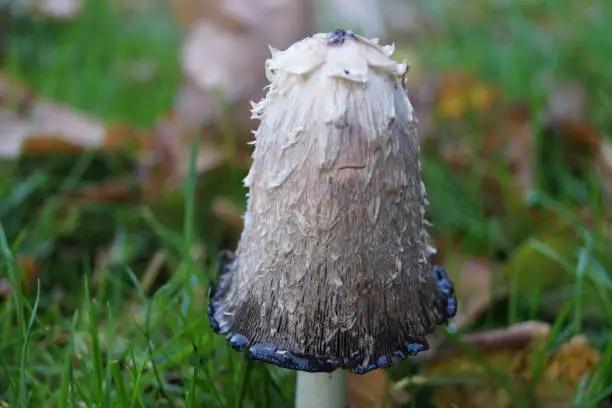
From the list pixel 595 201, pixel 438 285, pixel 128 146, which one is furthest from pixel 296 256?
pixel 128 146

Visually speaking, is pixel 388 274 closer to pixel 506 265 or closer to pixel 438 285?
pixel 438 285

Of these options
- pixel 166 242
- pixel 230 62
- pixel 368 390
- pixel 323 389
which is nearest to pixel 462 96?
pixel 230 62

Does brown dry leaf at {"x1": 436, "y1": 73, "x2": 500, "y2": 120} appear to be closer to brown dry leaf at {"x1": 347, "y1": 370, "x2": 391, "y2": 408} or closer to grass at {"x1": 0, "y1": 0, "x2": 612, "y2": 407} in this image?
grass at {"x1": 0, "y1": 0, "x2": 612, "y2": 407}

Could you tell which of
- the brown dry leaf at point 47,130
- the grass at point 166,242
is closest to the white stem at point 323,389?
the grass at point 166,242

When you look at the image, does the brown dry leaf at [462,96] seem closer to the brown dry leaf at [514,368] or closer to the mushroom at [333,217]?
the brown dry leaf at [514,368]

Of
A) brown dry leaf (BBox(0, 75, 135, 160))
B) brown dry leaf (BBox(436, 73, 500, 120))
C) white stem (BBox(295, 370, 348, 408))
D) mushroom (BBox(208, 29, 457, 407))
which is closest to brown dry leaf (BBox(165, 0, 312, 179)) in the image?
brown dry leaf (BBox(0, 75, 135, 160))

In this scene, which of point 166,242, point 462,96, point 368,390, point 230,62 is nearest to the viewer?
point 368,390

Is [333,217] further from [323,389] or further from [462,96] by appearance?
[462,96]
